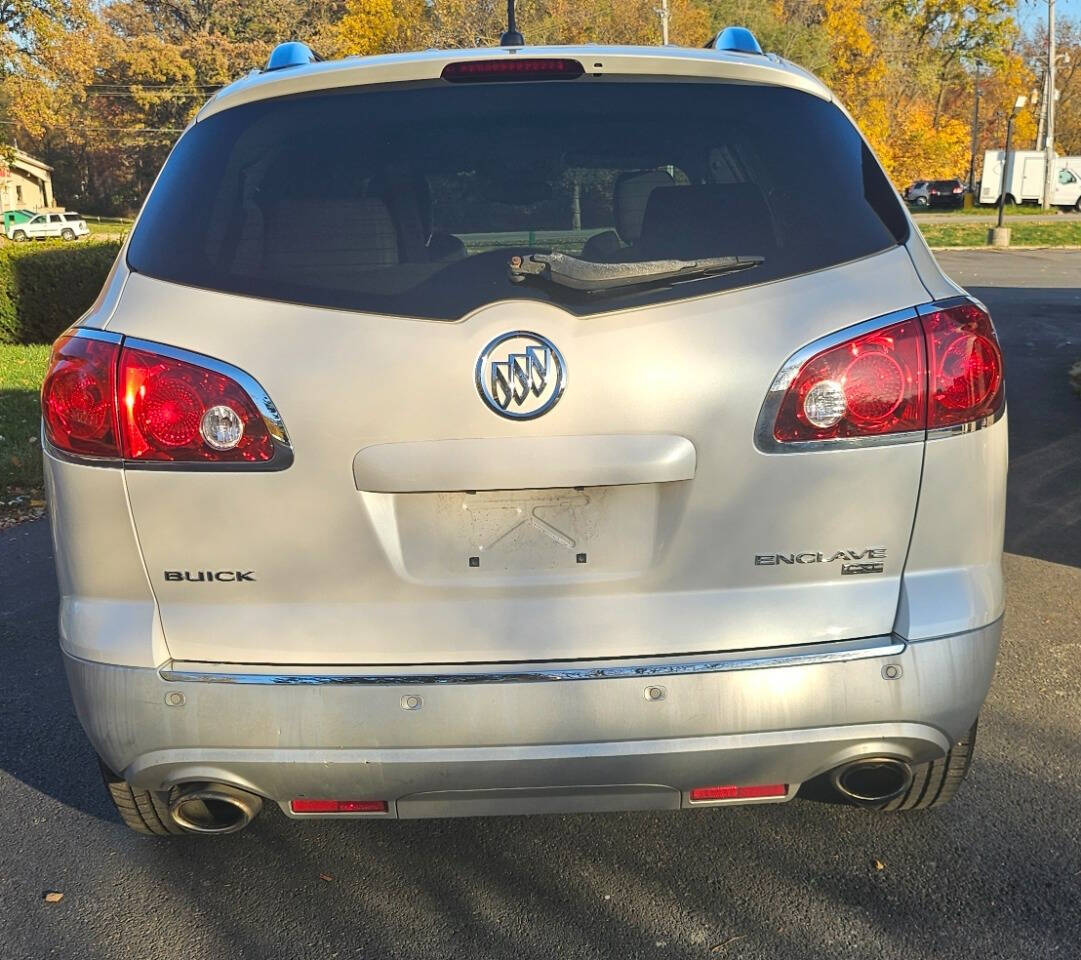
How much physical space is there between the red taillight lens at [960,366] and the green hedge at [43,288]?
13.0 metres

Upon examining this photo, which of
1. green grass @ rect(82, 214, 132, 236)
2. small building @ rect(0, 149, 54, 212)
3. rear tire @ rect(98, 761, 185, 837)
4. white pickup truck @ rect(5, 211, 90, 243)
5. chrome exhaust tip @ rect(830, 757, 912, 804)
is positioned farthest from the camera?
small building @ rect(0, 149, 54, 212)

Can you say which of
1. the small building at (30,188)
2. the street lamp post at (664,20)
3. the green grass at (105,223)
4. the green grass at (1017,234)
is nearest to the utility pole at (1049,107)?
the green grass at (1017,234)

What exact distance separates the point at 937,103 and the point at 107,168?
54.3 meters

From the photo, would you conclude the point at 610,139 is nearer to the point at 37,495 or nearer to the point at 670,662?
the point at 670,662

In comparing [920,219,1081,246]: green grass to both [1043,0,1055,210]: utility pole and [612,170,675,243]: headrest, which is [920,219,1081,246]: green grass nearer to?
[1043,0,1055,210]: utility pole

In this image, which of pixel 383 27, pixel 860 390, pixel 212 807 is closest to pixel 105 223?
pixel 383 27

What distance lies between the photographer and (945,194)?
175ft

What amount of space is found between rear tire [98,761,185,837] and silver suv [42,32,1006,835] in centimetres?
35

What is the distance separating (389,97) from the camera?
2.46m

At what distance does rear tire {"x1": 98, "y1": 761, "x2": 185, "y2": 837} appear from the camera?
267cm

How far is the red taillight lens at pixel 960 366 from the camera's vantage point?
7.27 ft

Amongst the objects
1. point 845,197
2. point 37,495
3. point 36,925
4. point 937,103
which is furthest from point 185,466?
point 937,103

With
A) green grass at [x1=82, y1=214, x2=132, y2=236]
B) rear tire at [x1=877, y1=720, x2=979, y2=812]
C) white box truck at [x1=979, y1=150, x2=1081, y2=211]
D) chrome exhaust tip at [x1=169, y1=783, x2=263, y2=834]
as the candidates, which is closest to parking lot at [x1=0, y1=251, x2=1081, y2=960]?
rear tire at [x1=877, y1=720, x2=979, y2=812]

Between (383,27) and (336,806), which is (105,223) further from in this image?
(336,806)
